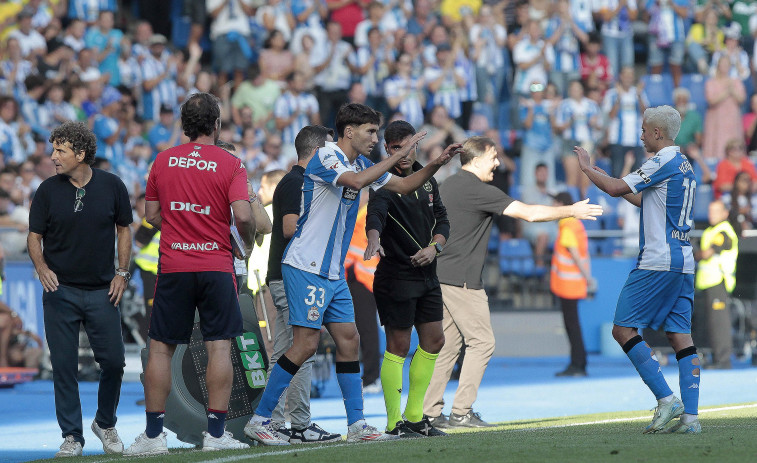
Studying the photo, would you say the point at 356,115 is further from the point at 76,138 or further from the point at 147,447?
the point at 147,447

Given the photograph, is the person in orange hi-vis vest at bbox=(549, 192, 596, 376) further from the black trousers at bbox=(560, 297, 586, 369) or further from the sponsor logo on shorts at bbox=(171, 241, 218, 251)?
the sponsor logo on shorts at bbox=(171, 241, 218, 251)

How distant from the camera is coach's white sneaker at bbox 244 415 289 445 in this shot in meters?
8.31

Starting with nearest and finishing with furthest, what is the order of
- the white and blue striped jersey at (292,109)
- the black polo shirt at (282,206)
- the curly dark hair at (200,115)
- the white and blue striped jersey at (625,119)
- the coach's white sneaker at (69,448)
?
the curly dark hair at (200,115) → the coach's white sneaker at (69,448) → the black polo shirt at (282,206) → the white and blue striped jersey at (292,109) → the white and blue striped jersey at (625,119)

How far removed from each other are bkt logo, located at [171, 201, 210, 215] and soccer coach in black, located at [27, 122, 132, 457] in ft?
2.67

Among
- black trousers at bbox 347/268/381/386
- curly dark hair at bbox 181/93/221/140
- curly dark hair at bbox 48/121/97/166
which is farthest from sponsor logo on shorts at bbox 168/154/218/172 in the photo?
black trousers at bbox 347/268/381/386

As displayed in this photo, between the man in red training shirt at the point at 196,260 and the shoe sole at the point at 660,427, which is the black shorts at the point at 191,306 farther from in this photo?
the shoe sole at the point at 660,427

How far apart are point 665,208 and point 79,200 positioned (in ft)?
13.1

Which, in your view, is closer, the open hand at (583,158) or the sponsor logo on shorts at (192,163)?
the sponsor logo on shorts at (192,163)

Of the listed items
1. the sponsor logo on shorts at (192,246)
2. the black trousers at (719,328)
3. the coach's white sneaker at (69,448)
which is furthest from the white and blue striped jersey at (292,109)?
the sponsor logo on shorts at (192,246)

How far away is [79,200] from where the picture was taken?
8.38m

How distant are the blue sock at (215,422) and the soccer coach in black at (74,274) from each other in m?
0.77

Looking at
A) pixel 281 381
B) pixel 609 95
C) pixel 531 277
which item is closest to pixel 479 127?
pixel 609 95

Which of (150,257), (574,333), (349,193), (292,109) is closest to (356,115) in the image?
(349,193)

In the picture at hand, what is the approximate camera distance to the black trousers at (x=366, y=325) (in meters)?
13.9
